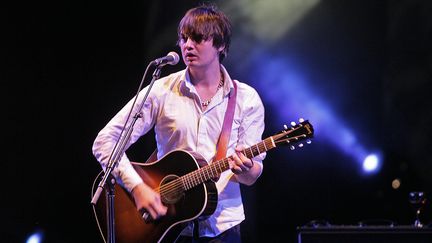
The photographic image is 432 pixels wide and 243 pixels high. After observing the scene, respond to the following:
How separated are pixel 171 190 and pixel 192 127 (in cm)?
40

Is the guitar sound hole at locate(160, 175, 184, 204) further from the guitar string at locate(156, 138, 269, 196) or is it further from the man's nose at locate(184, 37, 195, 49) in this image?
the man's nose at locate(184, 37, 195, 49)

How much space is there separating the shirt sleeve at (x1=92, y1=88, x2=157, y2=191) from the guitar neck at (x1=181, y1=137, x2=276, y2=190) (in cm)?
40

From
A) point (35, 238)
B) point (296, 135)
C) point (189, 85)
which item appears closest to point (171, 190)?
point (189, 85)

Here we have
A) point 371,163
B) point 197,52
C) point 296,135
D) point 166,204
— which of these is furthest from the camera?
point 371,163

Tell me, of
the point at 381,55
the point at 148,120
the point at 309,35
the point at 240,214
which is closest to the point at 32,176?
the point at 148,120

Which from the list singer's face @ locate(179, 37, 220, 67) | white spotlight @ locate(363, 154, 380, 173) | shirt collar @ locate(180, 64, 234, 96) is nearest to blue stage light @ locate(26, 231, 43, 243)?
shirt collar @ locate(180, 64, 234, 96)

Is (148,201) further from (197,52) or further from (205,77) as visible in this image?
(197,52)

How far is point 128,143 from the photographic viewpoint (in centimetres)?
353

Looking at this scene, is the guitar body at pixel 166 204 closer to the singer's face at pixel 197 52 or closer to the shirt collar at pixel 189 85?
the shirt collar at pixel 189 85

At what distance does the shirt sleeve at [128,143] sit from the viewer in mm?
3566

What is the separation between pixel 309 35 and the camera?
21.4 ft

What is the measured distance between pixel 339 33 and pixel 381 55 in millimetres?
524

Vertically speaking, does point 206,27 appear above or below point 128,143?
above

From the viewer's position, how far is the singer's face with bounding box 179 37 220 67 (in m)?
3.68
